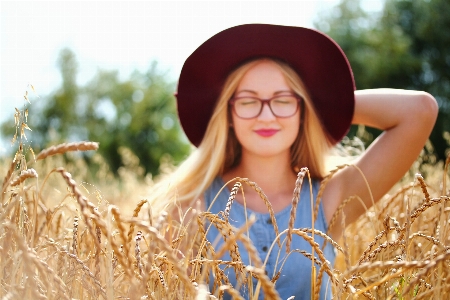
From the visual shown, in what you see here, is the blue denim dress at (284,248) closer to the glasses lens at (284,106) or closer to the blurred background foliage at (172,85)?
the glasses lens at (284,106)

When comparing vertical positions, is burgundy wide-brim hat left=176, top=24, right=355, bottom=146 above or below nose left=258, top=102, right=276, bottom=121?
above

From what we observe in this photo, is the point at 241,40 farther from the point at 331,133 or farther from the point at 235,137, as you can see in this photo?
the point at 331,133

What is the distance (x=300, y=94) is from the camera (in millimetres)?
2188

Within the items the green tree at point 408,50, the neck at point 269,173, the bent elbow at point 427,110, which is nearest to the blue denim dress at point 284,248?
the neck at point 269,173

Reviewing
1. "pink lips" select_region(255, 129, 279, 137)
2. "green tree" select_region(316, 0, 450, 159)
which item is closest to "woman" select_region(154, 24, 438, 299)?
Result: "pink lips" select_region(255, 129, 279, 137)

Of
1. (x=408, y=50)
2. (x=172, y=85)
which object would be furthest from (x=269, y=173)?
(x=172, y=85)

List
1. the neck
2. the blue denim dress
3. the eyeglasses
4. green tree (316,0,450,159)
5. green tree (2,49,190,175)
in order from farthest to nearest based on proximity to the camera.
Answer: green tree (2,49,190,175), green tree (316,0,450,159), the neck, the eyeglasses, the blue denim dress

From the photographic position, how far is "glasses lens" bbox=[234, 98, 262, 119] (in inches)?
83.2

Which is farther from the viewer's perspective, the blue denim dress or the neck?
the neck

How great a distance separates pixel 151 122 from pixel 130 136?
4.06 ft

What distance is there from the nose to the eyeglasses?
0.01m

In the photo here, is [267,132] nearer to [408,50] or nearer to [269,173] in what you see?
[269,173]

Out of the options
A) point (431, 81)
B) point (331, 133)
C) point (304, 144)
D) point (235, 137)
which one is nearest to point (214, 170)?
point (235, 137)

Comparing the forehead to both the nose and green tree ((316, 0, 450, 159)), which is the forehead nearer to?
the nose
